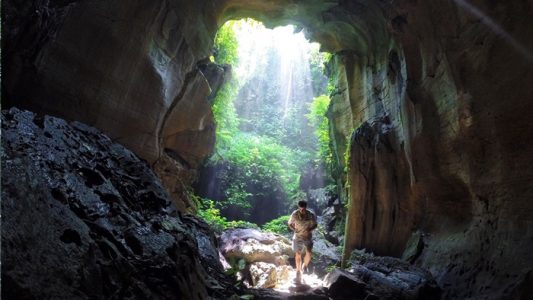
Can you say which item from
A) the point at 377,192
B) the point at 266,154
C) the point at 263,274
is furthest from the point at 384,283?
the point at 266,154

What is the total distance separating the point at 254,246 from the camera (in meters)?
12.5

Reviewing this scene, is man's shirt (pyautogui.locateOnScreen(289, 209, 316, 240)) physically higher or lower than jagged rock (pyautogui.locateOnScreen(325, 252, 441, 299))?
higher

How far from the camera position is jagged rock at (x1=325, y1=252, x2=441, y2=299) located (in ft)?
22.2

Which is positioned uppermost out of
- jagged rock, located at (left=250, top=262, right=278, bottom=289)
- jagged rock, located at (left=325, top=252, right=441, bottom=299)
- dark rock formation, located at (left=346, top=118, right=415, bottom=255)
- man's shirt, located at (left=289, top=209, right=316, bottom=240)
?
dark rock formation, located at (left=346, top=118, right=415, bottom=255)

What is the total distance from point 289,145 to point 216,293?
1180 inches

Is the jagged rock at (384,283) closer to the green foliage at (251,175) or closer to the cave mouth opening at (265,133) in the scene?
the cave mouth opening at (265,133)

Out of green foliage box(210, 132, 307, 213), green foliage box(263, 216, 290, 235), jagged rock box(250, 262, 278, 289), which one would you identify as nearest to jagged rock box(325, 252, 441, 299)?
jagged rock box(250, 262, 278, 289)

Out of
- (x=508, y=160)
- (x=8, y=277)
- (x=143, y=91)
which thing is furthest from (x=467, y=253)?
(x=143, y=91)

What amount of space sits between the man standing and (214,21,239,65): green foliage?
907 cm

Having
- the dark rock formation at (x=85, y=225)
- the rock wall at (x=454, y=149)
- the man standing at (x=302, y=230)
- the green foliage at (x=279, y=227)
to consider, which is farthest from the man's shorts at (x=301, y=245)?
the green foliage at (x=279, y=227)

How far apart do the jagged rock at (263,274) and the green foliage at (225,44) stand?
350 inches

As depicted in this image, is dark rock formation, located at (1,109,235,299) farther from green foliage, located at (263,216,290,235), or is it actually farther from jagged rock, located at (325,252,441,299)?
green foliage, located at (263,216,290,235)

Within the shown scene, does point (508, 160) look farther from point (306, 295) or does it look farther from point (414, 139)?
point (306, 295)

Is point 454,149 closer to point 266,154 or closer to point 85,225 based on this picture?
point 85,225
